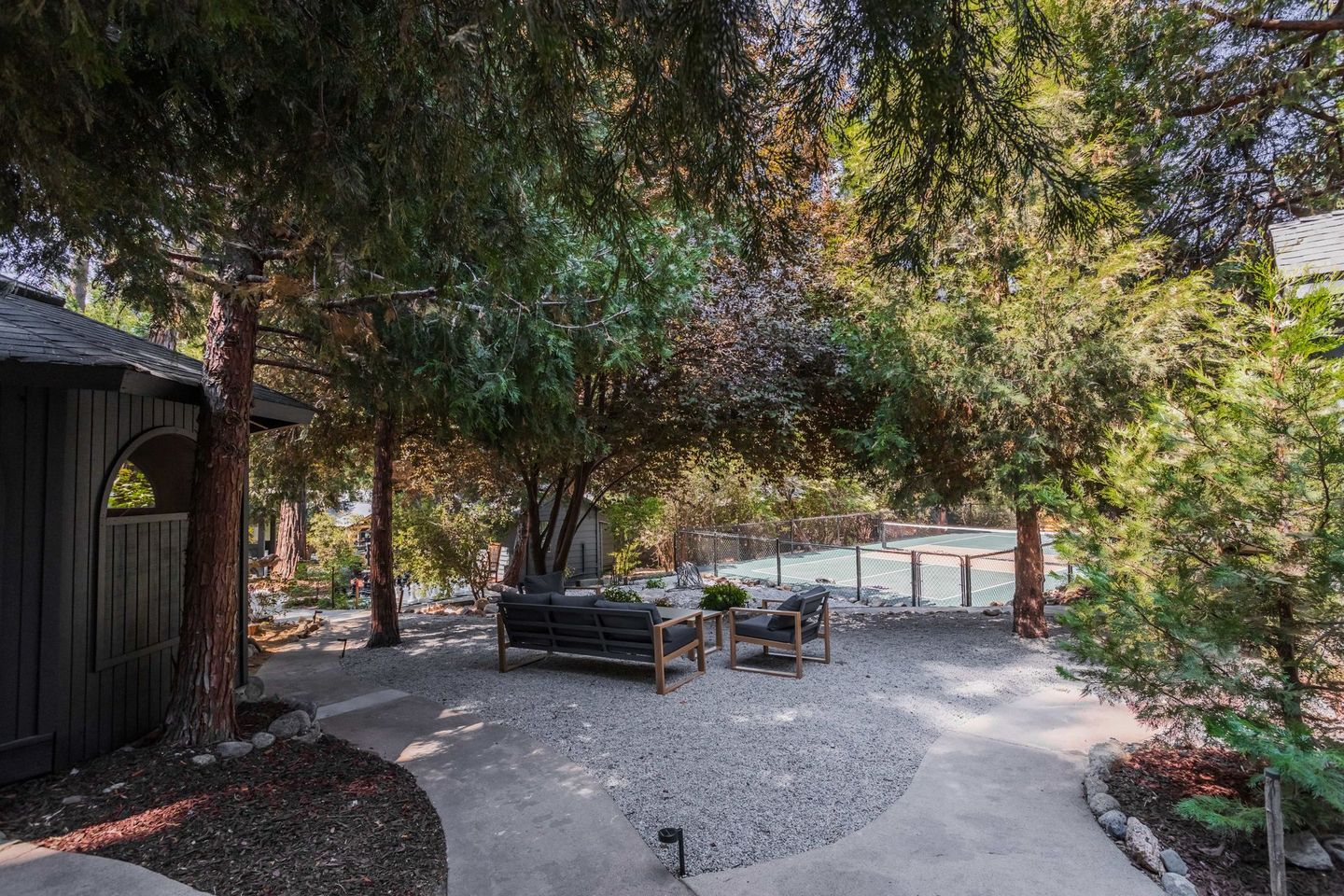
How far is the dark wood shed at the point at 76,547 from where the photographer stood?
4199mm

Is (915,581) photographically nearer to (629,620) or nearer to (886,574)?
(886,574)

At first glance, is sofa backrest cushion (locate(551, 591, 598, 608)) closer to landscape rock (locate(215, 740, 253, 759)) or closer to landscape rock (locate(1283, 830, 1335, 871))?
landscape rock (locate(215, 740, 253, 759))

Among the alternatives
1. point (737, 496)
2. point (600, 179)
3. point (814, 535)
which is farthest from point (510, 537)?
point (600, 179)

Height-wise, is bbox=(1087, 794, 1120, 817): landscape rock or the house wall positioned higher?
the house wall

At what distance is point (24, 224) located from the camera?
338 centimetres

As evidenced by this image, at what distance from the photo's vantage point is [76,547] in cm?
455

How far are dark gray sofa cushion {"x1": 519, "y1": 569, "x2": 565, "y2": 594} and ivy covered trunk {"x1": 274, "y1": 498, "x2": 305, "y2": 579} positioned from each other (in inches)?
355

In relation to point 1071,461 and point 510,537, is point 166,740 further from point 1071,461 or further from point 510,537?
point 510,537

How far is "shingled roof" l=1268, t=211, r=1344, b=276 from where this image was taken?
6.56 meters

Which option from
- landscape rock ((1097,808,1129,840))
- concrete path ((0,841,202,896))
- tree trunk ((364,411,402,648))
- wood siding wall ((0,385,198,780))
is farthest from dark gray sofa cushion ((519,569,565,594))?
landscape rock ((1097,808,1129,840))

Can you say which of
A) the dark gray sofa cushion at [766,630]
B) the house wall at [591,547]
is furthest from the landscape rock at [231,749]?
the house wall at [591,547]

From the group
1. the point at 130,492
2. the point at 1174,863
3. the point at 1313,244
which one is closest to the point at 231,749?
the point at 1174,863

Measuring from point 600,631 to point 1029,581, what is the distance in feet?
18.3

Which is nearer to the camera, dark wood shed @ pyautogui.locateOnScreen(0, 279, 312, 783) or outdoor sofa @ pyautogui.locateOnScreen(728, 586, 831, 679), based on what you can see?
dark wood shed @ pyautogui.locateOnScreen(0, 279, 312, 783)
